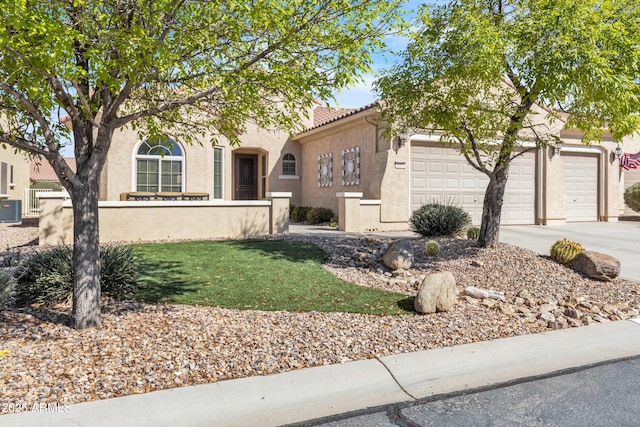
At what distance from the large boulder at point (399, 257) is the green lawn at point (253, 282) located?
4.33 ft

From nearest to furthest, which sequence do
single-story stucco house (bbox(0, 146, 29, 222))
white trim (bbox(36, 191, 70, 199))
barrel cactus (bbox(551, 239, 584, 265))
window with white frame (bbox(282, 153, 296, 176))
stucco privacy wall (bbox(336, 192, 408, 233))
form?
barrel cactus (bbox(551, 239, 584, 265)) → white trim (bbox(36, 191, 70, 199)) → stucco privacy wall (bbox(336, 192, 408, 233)) → single-story stucco house (bbox(0, 146, 29, 222)) → window with white frame (bbox(282, 153, 296, 176))

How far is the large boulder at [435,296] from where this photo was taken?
586 centimetres

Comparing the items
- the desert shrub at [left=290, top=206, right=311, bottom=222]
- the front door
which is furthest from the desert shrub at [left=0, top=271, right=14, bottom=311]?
the front door

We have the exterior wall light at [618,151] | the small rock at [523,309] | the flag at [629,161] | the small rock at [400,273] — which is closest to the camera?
the small rock at [523,309]

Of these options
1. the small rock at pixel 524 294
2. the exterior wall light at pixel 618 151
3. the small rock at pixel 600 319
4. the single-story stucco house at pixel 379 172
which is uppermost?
the exterior wall light at pixel 618 151

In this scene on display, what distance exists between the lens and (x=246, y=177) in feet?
67.6

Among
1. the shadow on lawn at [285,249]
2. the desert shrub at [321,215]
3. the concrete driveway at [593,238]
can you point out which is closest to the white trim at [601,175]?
the concrete driveway at [593,238]

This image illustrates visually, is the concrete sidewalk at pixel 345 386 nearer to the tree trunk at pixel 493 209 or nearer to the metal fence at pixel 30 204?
the tree trunk at pixel 493 209

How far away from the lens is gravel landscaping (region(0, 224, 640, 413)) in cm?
380

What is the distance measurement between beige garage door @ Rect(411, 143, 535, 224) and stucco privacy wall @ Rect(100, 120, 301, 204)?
15.8ft

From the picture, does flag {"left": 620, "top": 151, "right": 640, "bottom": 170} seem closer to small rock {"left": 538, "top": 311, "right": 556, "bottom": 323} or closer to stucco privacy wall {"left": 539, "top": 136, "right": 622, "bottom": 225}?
stucco privacy wall {"left": 539, "top": 136, "right": 622, "bottom": 225}

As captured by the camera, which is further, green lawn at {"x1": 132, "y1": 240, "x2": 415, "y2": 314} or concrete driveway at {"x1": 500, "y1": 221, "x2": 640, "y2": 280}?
concrete driveway at {"x1": 500, "y1": 221, "x2": 640, "y2": 280}

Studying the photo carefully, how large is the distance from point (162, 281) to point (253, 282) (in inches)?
54.8

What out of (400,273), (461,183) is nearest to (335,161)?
(461,183)
